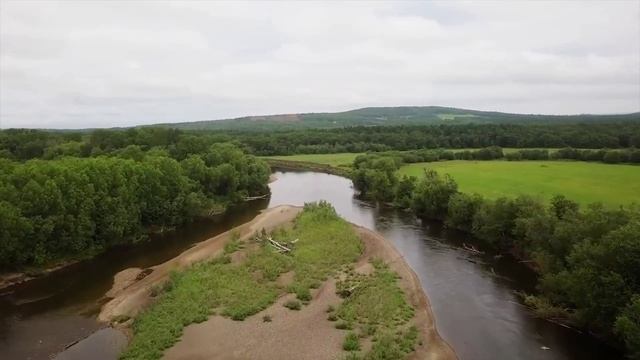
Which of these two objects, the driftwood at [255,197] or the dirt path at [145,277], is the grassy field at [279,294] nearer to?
the dirt path at [145,277]

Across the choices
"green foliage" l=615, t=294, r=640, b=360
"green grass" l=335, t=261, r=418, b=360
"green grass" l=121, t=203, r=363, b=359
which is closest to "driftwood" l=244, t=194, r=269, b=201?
"green grass" l=121, t=203, r=363, b=359

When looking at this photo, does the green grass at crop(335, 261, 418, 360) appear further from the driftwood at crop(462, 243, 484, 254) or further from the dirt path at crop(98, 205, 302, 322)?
the dirt path at crop(98, 205, 302, 322)

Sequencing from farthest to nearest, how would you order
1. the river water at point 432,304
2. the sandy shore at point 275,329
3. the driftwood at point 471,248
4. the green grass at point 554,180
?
the green grass at point 554,180
the driftwood at point 471,248
the river water at point 432,304
the sandy shore at point 275,329

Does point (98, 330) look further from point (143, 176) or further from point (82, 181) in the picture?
point (143, 176)

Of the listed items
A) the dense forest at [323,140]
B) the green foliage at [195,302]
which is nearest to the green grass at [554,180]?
the dense forest at [323,140]

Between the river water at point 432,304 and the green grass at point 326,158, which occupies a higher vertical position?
the green grass at point 326,158

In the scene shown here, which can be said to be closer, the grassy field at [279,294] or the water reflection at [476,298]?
the grassy field at [279,294]
